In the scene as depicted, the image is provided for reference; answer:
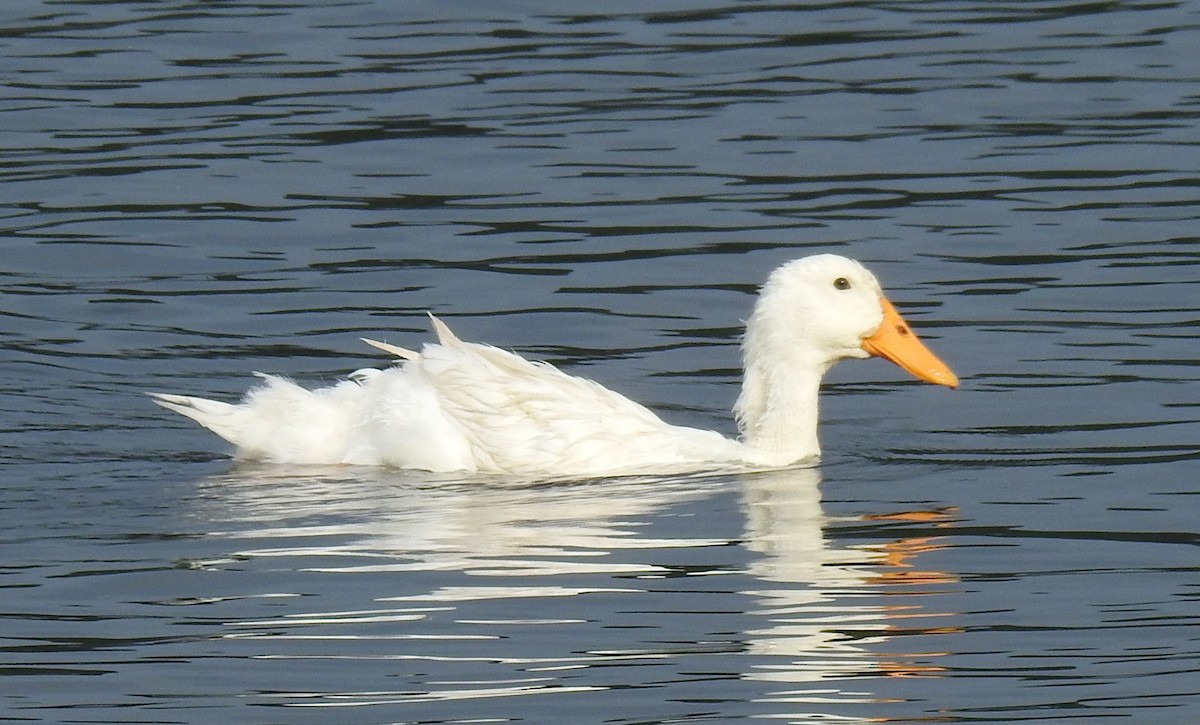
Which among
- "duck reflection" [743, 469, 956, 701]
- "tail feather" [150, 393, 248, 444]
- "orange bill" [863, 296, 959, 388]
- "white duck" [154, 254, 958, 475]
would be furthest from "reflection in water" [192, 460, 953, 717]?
"orange bill" [863, 296, 959, 388]

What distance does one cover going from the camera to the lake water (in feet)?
27.8

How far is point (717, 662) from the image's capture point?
8.42 metres

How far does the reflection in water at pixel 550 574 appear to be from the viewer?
27.6 feet

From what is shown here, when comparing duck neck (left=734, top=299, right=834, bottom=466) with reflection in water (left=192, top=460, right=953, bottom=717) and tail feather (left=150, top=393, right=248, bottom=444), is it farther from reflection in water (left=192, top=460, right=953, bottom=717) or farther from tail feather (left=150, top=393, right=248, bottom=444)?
tail feather (left=150, top=393, right=248, bottom=444)

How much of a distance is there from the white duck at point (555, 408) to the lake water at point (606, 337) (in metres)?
0.17

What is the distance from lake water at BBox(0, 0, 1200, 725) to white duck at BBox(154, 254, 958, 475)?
0.56ft

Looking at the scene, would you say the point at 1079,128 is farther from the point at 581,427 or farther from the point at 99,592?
the point at 99,592

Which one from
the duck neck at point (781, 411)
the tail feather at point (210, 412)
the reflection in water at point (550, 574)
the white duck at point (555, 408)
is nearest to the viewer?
the reflection in water at point (550, 574)

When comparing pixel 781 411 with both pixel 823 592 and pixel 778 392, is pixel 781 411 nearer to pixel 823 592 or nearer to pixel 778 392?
pixel 778 392

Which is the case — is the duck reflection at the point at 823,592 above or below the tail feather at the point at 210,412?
below

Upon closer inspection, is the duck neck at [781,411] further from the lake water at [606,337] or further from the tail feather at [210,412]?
the tail feather at [210,412]

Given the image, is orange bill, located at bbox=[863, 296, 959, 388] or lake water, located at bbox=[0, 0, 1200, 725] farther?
orange bill, located at bbox=[863, 296, 959, 388]

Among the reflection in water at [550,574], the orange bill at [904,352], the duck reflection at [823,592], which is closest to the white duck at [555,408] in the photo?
the orange bill at [904,352]

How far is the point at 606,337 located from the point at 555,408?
2.48 meters
